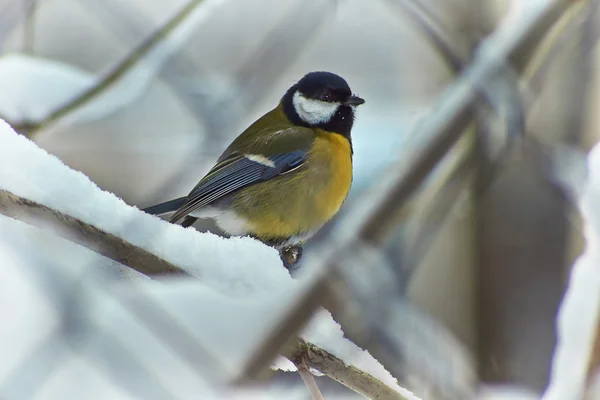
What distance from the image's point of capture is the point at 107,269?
504 millimetres

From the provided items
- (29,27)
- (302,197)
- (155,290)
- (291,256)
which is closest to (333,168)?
(302,197)

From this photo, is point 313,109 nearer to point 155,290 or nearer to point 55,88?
point 55,88

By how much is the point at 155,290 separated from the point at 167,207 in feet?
1.21

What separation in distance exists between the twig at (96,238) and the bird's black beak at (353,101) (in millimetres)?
568

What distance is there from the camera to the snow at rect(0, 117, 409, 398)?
1.53 ft

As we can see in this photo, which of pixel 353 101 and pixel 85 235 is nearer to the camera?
pixel 85 235

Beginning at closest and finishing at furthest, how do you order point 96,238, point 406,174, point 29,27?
point 406,174 → point 96,238 → point 29,27

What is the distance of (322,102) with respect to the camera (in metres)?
1.08

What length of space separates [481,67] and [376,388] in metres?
0.26

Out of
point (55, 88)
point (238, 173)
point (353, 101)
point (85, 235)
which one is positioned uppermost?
point (353, 101)

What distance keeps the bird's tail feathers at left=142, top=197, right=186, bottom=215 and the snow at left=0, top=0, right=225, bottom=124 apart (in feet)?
0.48

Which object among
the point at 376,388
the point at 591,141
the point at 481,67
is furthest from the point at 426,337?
the point at 591,141

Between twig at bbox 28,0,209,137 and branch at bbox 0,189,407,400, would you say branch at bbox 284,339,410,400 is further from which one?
twig at bbox 28,0,209,137

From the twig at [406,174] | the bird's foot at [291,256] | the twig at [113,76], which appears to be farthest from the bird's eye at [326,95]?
the twig at [406,174]
